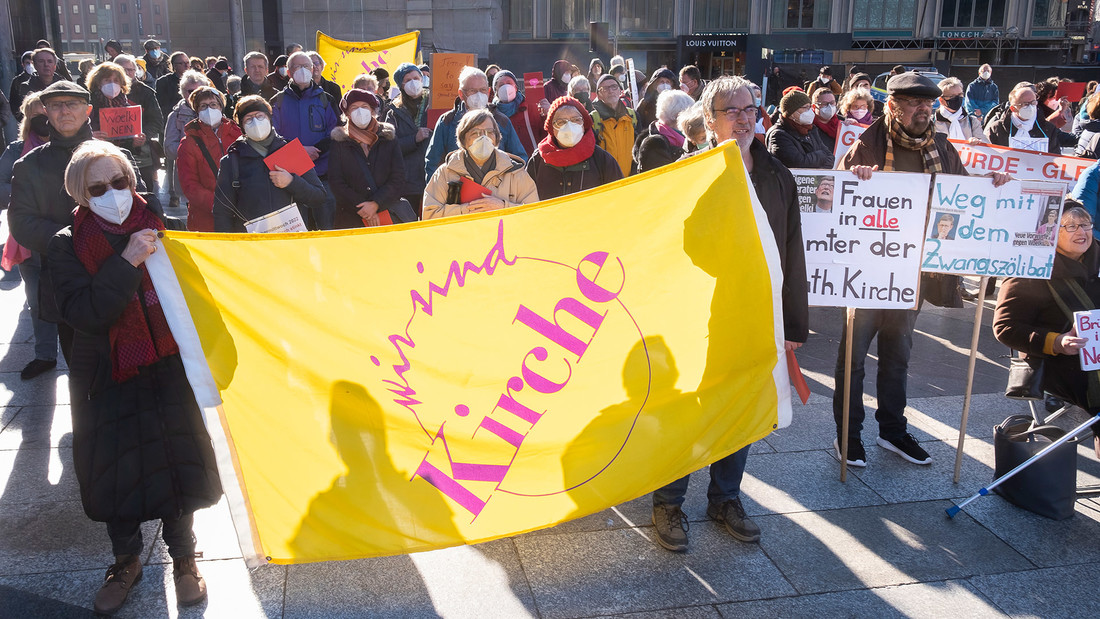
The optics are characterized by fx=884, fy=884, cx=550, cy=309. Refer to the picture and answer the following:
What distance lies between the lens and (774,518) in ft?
13.8

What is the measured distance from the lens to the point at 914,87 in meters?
4.41

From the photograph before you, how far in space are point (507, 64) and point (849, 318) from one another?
27.2 metres

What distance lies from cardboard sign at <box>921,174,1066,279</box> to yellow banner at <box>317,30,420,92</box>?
29.9 ft

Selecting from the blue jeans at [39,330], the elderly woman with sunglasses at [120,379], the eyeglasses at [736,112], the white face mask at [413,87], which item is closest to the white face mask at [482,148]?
the eyeglasses at [736,112]

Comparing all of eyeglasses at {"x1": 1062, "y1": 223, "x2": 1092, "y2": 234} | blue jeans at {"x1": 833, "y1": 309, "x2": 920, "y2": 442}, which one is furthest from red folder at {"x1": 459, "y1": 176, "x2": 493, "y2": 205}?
eyeglasses at {"x1": 1062, "y1": 223, "x2": 1092, "y2": 234}

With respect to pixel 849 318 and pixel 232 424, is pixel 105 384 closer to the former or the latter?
pixel 232 424

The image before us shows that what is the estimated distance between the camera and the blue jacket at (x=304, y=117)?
8.41m

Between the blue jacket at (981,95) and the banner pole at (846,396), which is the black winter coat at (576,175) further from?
the blue jacket at (981,95)

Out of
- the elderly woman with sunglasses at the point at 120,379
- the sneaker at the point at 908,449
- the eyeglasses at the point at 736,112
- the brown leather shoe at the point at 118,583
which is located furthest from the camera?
the sneaker at the point at 908,449

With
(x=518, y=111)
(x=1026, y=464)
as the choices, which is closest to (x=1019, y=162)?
(x=1026, y=464)

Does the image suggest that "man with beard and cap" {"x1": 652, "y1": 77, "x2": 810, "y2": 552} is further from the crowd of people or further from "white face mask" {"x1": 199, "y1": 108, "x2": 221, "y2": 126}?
"white face mask" {"x1": 199, "y1": 108, "x2": 221, "y2": 126}

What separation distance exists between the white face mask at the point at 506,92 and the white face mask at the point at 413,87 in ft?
3.40

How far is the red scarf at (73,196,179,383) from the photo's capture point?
3.29 metres

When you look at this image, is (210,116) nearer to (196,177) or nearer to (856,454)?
(196,177)
